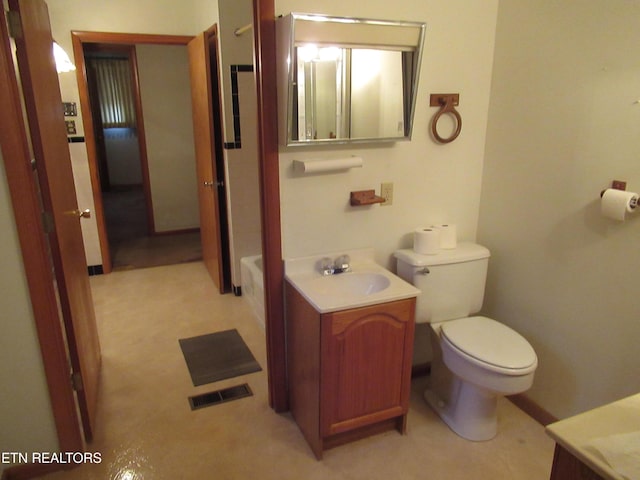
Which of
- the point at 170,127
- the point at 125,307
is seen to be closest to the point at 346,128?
the point at 125,307

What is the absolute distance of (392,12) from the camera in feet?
6.48

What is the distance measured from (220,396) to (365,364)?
941 millimetres

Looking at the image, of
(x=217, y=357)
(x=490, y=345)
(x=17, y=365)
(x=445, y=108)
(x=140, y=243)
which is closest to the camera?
(x=17, y=365)

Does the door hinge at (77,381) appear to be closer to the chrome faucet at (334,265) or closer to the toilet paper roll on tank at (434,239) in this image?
the chrome faucet at (334,265)

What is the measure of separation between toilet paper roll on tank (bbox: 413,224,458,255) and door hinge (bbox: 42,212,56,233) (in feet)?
5.34

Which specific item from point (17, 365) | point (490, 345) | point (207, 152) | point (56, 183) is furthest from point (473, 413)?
point (207, 152)

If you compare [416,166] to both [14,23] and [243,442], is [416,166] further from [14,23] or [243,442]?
[14,23]

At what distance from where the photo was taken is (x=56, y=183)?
190 cm

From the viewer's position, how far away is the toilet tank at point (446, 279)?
2.15 m

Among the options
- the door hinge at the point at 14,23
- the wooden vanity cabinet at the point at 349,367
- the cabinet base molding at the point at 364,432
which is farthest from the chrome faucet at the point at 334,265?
the door hinge at the point at 14,23

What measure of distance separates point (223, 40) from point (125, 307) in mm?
2150

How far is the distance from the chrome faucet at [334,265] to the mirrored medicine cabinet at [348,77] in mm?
557

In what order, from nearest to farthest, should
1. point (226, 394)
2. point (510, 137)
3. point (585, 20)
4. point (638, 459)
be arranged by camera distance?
1. point (638, 459)
2. point (585, 20)
3. point (510, 137)
4. point (226, 394)

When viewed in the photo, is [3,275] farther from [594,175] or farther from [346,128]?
[594,175]
